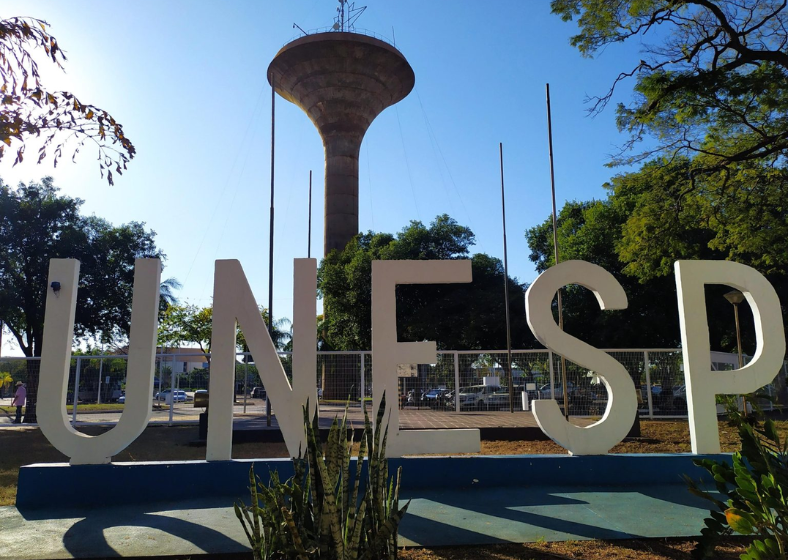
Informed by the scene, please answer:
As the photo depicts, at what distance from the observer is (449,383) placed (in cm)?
1631

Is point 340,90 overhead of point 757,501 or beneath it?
overhead

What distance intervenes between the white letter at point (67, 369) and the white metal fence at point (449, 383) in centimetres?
829

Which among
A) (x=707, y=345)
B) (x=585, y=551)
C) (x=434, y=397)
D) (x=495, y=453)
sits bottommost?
(x=585, y=551)

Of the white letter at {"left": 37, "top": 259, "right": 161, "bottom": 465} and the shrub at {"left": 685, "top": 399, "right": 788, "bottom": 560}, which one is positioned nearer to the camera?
the shrub at {"left": 685, "top": 399, "right": 788, "bottom": 560}

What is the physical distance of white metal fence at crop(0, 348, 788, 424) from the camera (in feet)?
52.2

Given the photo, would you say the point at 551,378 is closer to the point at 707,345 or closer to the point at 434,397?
the point at 434,397

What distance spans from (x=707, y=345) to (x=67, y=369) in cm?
834

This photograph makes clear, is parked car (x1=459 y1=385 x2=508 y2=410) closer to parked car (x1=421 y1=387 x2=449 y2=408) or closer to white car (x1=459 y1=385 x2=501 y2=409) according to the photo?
white car (x1=459 y1=385 x2=501 y2=409)

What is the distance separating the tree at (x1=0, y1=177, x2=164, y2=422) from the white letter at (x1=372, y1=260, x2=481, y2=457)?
51.5ft

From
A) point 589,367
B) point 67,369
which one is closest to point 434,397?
point 589,367

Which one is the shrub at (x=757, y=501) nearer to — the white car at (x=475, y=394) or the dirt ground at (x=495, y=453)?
the dirt ground at (x=495, y=453)

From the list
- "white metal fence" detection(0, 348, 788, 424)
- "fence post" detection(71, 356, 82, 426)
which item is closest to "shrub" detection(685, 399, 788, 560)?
"white metal fence" detection(0, 348, 788, 424)

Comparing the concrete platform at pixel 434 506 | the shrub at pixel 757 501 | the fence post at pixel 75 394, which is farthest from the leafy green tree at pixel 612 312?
the shrub at pixel 757 501

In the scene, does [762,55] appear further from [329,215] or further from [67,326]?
[329,215]
